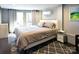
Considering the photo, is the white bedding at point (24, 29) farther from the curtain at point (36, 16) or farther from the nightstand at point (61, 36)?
the nightstand at point (61, 36)

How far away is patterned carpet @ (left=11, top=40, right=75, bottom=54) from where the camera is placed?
1476 millimetres

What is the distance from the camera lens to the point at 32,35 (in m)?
1.50

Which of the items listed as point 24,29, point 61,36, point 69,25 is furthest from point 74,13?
point 24,29

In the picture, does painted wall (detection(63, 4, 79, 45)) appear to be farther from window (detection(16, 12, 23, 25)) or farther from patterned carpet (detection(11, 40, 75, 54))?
window (detection(16, 12, 23, 25))

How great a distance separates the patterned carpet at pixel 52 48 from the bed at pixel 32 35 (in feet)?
0.21

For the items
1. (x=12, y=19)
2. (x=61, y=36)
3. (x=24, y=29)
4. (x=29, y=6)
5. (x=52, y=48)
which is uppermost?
(x=29, y=6)

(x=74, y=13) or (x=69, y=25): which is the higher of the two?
(x=74, y=13)

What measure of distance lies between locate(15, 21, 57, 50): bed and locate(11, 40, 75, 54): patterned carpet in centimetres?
6

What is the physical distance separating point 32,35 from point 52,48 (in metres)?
0.37

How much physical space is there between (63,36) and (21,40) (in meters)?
0.64

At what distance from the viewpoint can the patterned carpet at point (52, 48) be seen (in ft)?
4.84

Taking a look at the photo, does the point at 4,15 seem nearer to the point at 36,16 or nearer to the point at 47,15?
the point at 36,16

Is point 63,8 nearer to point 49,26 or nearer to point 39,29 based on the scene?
point 49,26

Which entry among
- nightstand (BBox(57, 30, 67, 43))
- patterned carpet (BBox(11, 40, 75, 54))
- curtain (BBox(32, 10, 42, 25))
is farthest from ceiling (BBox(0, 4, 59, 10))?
patterned carpet (BBox(11, 40, 75, 54))
